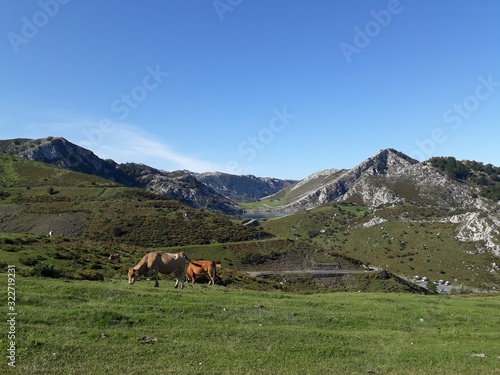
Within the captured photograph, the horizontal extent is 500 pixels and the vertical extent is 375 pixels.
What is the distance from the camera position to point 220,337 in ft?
50.2

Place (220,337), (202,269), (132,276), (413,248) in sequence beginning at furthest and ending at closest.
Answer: (413,248) → (202,269) → (132,276) → (220,337)

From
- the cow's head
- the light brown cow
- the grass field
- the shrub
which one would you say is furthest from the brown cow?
the grass field

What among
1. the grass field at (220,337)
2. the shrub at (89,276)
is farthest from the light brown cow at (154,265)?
the shrub at (89,276)

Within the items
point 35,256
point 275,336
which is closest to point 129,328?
point 275,336

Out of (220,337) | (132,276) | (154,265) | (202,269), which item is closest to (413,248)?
(202,269)

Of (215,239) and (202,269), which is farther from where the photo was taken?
(215,239)

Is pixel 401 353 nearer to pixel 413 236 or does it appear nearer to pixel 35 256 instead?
pixel 35 256

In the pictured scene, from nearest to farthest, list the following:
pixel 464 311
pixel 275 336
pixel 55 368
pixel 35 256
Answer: pixel 55 368
pixel 275 336
pixel 464 311
pixel 35 256

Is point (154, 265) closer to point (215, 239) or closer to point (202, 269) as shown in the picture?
point (202, 269)

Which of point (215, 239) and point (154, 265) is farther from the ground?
point (215, 239)

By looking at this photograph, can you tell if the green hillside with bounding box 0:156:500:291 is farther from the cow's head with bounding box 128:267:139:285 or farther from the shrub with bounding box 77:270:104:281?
the cow's head with bounding box 128:267:139:285

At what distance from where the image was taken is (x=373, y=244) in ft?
528

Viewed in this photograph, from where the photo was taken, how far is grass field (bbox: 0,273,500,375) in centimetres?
1223

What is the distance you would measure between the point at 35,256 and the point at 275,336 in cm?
3345
